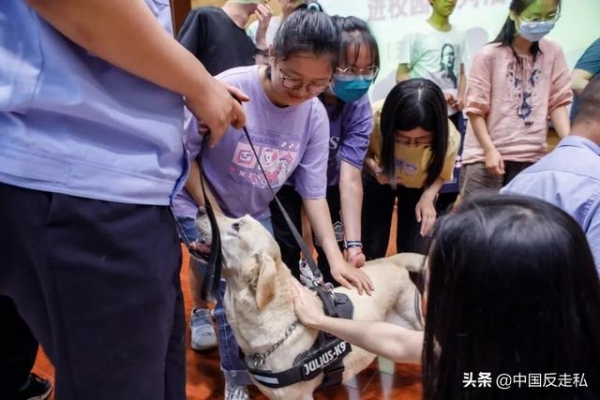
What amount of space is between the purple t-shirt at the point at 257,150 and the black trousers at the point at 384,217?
24.5 inches

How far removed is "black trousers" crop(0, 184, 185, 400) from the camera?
0.61m

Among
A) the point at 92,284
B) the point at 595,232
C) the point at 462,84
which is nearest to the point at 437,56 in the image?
the point at 462,84

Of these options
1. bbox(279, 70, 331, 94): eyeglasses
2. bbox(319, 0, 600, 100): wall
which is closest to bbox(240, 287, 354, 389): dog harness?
bbox(279, 70, 331, 94): eyeglasses

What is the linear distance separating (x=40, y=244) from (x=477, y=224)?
22.8 inches

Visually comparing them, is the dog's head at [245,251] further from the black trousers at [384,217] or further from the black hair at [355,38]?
the black trousers at [384,217]

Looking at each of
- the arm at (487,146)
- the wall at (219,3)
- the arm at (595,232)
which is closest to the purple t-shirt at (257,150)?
the arm at (595,232)

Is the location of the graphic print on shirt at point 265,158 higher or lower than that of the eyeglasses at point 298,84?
lower

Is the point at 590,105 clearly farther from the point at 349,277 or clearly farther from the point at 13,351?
the point at 13,351

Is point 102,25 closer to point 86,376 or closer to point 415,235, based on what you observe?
point 86,376

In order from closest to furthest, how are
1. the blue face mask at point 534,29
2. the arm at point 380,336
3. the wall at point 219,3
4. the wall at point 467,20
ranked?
the arm at point 380,336 → the blue face mask at point 534,29 → the wall at point 467,20 → the wall at point 219,3

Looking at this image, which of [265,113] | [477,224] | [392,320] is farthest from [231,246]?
[477,224]

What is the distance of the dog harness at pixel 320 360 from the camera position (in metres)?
1.45

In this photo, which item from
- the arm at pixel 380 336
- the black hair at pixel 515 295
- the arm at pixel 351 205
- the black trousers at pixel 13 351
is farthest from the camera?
the arm at pixel 351 205

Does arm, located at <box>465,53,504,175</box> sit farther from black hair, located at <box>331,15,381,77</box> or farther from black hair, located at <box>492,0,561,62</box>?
black hair, located at <box>331,15,381,77</box>
